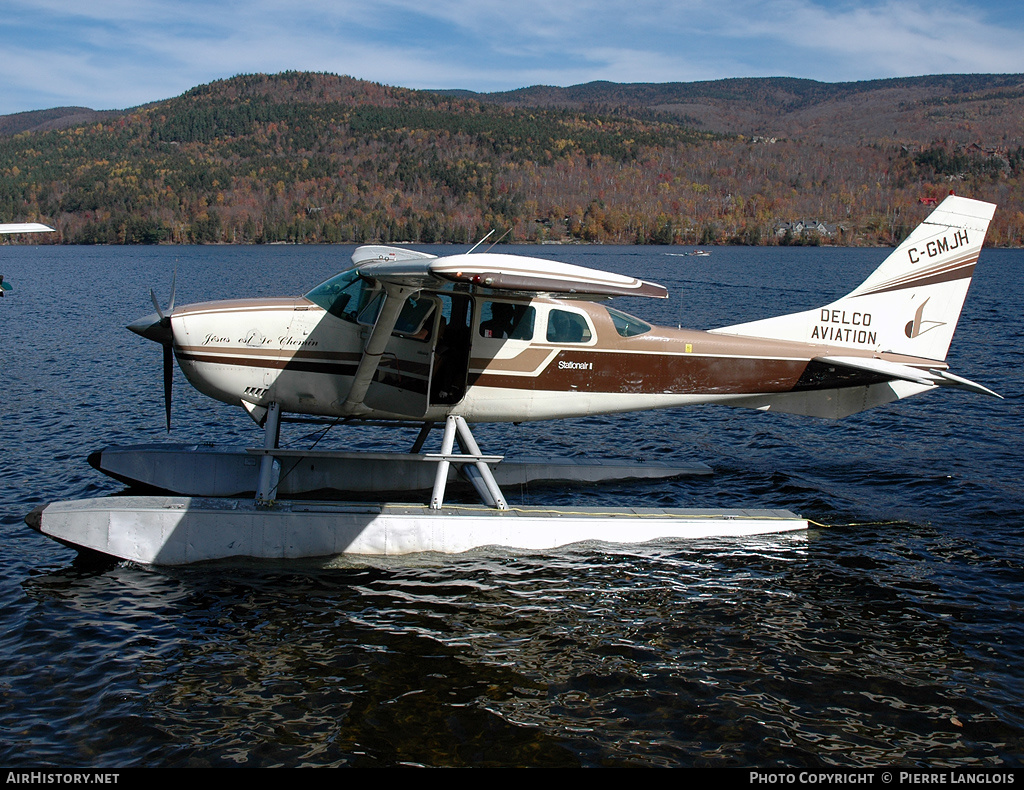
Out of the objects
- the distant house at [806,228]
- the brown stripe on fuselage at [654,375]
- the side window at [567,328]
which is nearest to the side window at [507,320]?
the side window at [567,328]

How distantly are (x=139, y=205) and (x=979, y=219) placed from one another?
7072 inches

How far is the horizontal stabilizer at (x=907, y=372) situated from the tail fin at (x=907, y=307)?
61 centimetres

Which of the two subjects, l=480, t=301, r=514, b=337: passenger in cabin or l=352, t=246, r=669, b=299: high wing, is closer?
l=352, t=246, r=669, b=299: high wing

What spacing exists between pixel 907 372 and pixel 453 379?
5942mm

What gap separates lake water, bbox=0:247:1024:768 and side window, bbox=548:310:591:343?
272 cm

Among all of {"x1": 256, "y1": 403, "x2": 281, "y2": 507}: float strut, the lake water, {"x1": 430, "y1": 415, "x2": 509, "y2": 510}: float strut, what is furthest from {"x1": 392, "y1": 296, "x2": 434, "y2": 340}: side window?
the lake water

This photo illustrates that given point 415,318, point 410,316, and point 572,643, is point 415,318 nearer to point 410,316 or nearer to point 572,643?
point 410,316

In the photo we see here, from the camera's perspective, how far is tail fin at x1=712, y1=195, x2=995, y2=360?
11438mm

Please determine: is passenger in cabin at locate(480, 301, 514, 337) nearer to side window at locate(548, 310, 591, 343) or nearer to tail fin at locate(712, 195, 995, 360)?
side window at locate(548, 310, 591, 343)

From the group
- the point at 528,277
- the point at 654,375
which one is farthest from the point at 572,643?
the point at 654,375

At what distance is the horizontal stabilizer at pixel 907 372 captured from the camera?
10.1 metres

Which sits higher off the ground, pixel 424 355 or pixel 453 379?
pixel 424 355

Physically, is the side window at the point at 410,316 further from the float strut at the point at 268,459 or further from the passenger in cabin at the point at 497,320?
the float strut at the point at 268,459

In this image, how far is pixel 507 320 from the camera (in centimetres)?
1020
